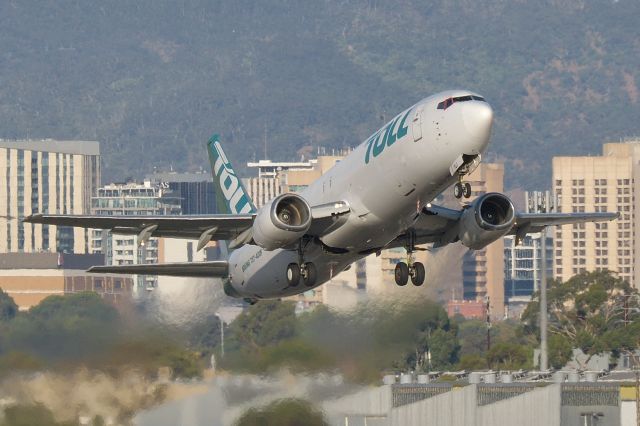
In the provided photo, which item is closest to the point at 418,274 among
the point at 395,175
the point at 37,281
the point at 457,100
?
the point at 395,175

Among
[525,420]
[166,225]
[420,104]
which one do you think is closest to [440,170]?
[420,104]

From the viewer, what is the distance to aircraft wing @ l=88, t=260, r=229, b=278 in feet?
196

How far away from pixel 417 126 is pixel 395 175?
1695mm

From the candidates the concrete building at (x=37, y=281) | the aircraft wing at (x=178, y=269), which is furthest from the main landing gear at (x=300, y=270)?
→ the concrete building at (x=37, y=281)

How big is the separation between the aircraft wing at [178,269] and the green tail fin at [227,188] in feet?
12.2

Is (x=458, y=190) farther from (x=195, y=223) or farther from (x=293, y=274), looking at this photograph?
(x=195, y=223)

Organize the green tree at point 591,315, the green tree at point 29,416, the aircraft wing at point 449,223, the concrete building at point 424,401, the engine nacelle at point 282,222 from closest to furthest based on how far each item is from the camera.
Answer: the engine nacelle at point 282,222 → the aircraft wing at point 449,223 → the green tree at point 29,416 → the concrete building at point 424,401 → the green tree at point 591,315

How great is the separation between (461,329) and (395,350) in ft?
325

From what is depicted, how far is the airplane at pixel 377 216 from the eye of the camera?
169ft

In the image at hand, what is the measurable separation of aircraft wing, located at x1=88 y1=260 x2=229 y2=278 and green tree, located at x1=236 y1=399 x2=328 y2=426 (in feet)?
16.5

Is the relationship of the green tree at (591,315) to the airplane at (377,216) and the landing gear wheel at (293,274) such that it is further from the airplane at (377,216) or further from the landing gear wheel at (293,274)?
the landing gear wheel at (293,274)

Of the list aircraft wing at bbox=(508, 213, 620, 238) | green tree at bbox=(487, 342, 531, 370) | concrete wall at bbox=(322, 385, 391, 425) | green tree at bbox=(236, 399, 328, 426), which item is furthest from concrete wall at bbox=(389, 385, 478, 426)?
green tree at bbox=(487, 342, 531, 370)

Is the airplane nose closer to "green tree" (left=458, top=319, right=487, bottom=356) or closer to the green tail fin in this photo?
the green tail fin

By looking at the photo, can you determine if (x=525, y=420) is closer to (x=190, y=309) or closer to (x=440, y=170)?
(x=190, y=309)
